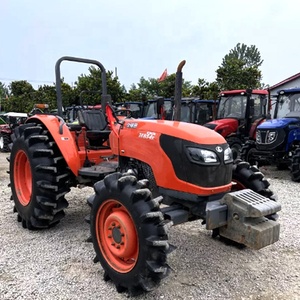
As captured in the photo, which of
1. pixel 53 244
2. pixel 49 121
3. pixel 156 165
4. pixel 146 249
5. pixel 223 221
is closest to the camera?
pixel 146 249

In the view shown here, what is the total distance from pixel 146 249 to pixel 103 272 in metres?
0.79

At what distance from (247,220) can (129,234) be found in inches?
36.8

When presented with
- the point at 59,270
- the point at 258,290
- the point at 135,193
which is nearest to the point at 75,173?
the point at 59,270

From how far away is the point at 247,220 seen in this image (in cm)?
260

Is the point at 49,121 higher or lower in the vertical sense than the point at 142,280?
higher

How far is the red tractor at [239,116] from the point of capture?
910 cm

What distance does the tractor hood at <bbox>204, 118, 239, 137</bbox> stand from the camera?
9.13 m

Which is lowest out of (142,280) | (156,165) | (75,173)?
(142,280)

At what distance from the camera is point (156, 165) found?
296 cm

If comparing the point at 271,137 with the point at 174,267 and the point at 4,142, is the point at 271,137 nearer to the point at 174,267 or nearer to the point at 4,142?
the point at 174,267

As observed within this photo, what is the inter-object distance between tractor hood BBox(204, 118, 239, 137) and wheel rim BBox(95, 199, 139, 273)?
21.9 ft

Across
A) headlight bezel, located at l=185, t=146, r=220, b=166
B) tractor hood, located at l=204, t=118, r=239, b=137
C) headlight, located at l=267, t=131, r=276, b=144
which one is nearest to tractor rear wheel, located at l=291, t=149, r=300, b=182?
headlight, located at l=267, t=131, r=276, b=144

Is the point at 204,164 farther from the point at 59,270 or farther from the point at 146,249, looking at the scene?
the point at 59,270

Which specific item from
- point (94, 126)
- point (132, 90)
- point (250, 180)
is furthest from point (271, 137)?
point (132, 90)
